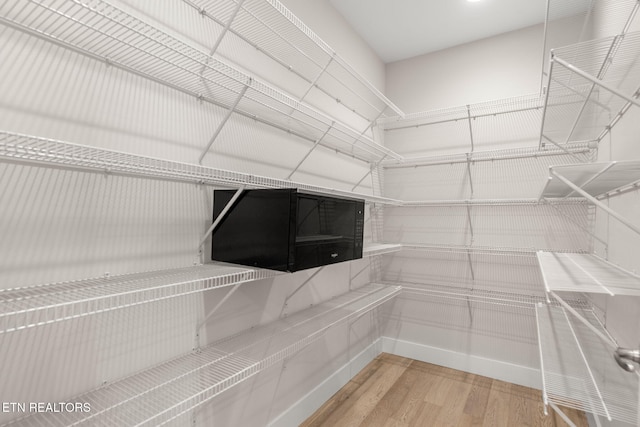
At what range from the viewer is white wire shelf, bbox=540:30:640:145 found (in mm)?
976

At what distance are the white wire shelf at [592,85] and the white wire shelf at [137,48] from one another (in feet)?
3.45

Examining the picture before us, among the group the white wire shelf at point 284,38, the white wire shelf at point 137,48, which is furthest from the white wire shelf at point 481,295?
the white wire shelf at point 137,48

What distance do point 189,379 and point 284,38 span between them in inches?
62.8

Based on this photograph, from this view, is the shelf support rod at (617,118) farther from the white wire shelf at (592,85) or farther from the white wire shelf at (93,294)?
the white wire shelf at (93,294)

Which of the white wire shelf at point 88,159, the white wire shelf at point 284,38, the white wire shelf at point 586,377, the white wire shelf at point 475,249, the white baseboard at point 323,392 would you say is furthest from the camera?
the white wire shelf at point 475,249

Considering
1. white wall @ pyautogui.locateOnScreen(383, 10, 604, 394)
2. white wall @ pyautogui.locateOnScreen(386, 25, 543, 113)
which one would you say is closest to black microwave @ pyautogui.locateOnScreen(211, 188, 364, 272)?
white wall @ pyautogui.locateOnScreen(383, 10, 604, 394)

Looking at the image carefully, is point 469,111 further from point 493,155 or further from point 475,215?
point 475,215

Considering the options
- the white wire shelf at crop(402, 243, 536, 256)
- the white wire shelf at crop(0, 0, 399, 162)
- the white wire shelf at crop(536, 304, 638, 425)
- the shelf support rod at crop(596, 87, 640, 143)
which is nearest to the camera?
the white wire shelf at crop(0, 0, 399, 162)

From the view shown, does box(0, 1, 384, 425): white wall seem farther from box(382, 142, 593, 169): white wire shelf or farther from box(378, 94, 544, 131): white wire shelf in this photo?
box(382, 142, 593, 169): white wire shelf

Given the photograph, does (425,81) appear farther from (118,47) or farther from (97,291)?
(97,291)

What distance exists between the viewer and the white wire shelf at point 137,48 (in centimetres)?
82

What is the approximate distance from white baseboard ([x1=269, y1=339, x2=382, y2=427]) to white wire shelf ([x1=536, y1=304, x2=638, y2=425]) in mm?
1273

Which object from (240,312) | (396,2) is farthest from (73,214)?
(396,2)

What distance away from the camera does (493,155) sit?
2363 mm
